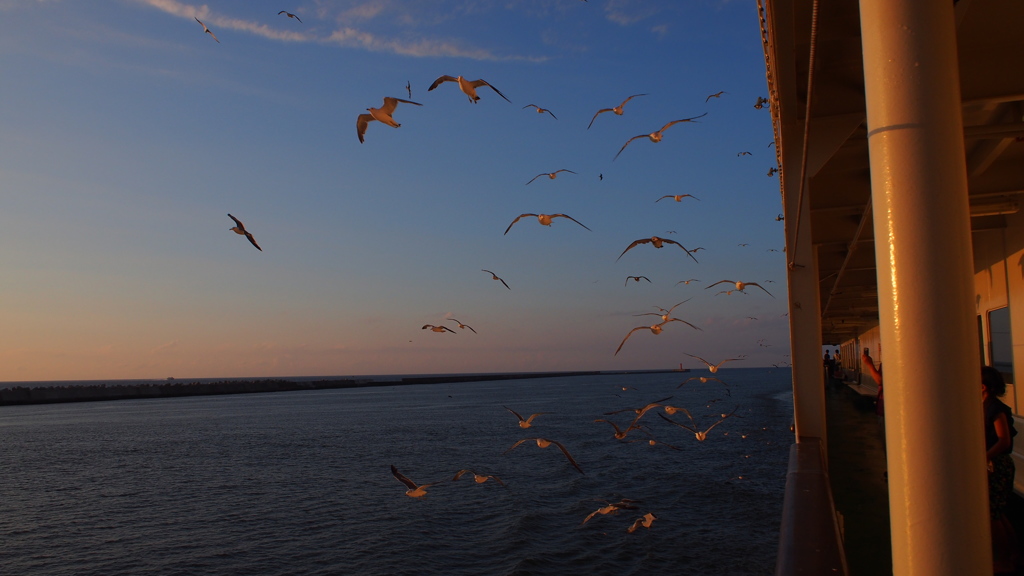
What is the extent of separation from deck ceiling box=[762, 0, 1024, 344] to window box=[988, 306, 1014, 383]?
128cm

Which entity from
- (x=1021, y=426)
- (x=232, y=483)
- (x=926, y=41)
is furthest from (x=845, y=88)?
(x=232, y=483)

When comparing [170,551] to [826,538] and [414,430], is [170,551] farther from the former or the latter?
[414,430]

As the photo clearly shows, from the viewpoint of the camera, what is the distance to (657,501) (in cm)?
1853

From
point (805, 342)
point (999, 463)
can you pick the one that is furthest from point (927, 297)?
point (805, 342)

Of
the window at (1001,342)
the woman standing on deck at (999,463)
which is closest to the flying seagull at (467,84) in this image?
the woman standing on deck at (999,463)

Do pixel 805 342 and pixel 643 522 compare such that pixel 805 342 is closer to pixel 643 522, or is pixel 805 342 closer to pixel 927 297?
pixel 927 297

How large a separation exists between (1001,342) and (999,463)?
584 centimetres

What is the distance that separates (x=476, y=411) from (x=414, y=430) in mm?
19088

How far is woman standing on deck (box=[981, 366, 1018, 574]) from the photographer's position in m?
4.46

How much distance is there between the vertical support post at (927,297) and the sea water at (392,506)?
11800 millimetres

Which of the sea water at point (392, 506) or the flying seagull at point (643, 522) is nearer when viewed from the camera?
the sea water at point (392, 506)

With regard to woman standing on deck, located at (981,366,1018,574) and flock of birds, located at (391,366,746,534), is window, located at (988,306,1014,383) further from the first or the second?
woman standing on deck, located at (981,366,1018,574)

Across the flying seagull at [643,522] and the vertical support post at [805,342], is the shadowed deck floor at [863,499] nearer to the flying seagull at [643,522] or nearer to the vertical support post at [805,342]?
the vertical support post at [805,342]

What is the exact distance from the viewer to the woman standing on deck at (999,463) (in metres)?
A: 4.46
